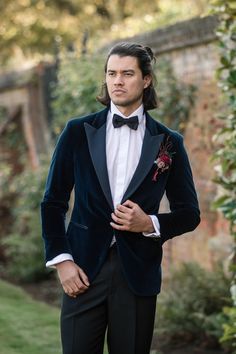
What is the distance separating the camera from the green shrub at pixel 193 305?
250 inches

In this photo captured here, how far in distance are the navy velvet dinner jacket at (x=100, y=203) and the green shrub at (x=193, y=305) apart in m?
2.89

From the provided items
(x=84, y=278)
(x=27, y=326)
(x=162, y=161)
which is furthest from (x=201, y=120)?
(x=84, y=278)

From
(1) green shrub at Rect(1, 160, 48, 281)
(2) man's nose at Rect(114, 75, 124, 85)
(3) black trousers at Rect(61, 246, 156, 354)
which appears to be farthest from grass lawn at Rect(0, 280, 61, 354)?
(2) man's nose at Rect(114, 75, 124, 85)

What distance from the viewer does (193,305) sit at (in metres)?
6.39

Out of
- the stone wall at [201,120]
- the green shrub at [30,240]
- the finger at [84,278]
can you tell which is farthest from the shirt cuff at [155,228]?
the green shrub at [30,240]

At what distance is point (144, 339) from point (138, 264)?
0.35m

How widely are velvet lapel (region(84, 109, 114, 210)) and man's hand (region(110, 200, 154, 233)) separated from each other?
0.07 metres

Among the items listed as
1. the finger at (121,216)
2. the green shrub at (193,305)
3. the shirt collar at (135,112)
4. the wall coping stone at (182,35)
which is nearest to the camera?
the finger at (121,216)

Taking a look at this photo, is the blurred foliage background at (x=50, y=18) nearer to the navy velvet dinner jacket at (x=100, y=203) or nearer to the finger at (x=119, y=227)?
the navy velvet dinner jacket at (x=100, y=203)

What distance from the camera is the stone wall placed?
7227mm

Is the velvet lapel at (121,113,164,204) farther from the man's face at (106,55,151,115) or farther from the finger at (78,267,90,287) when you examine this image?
the finger at (78,267,90,287)

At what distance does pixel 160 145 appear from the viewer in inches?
136

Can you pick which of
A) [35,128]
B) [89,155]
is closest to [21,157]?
[35,128]

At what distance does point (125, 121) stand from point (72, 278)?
2.34ft
